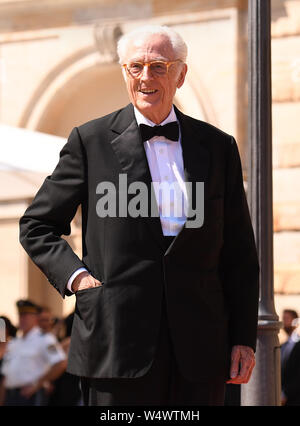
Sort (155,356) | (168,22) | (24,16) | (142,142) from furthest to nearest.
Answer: (24,16) → (168,22) → (142,142) → (155,356)

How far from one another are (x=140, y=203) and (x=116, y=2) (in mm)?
9597

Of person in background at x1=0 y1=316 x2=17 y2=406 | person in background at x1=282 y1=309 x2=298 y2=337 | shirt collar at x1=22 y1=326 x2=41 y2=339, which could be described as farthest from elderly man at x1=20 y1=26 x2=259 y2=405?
person in background at x1=282 y1=309 x2=298 y2=337

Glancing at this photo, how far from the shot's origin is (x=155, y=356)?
3.19 m

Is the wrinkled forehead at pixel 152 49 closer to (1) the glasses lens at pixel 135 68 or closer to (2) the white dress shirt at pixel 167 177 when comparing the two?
(1) the glasses lens at pixel 135 68

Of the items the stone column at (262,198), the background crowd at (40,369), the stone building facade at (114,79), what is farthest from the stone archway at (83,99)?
the stone column at (262,198)

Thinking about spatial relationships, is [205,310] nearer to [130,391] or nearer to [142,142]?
[130,391]

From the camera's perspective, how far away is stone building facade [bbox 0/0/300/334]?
1161 cm

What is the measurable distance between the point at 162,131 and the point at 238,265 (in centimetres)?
51

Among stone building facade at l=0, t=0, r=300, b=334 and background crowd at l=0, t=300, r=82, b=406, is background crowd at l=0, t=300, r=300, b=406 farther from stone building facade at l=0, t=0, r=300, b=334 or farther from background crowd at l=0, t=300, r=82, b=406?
stone building facade at l=0, t=0, r=300, b=334

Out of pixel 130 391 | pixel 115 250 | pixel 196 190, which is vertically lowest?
pixel 130 391

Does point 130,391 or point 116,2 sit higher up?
point 116,2

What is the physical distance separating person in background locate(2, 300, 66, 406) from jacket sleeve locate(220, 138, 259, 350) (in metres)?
5.51

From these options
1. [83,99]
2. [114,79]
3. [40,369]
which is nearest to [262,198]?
[40,369]

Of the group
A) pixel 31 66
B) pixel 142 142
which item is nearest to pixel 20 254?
pixel 31 66
